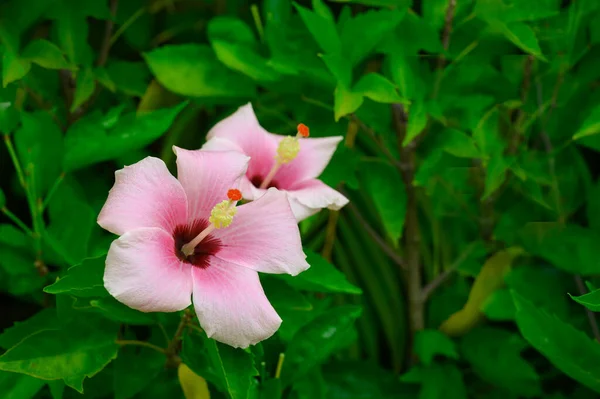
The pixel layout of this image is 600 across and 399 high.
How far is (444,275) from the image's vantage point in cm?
109

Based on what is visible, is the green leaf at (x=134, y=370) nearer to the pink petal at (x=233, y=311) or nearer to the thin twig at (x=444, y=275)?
the pink petal at (x=233, y=311)

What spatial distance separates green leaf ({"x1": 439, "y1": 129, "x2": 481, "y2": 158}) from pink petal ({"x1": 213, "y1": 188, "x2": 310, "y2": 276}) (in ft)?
1.10

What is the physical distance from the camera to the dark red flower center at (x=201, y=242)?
664 millimetres

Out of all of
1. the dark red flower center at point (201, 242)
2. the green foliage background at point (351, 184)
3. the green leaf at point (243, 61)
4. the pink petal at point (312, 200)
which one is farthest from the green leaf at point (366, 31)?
the dark red flower center at point (201, 242)

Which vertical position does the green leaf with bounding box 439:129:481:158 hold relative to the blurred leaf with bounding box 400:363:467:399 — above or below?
above

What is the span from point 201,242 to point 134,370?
19 cm

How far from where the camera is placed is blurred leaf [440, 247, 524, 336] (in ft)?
3.34

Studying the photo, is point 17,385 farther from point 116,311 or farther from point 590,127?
point 590,127

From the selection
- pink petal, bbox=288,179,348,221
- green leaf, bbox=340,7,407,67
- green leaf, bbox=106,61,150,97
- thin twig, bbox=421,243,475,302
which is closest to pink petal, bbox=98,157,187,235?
pink petal, bbox=288,179,348,221

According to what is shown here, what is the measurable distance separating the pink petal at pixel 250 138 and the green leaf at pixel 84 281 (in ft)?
0.65

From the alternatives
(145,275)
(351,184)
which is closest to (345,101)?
(351,184)

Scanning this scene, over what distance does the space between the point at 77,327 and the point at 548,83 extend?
741mm

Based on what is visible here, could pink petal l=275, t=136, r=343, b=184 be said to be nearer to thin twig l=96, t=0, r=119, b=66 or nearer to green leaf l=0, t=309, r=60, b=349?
green leaf l=0, t=309, r=60, b=349

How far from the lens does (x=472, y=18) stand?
0.92m
